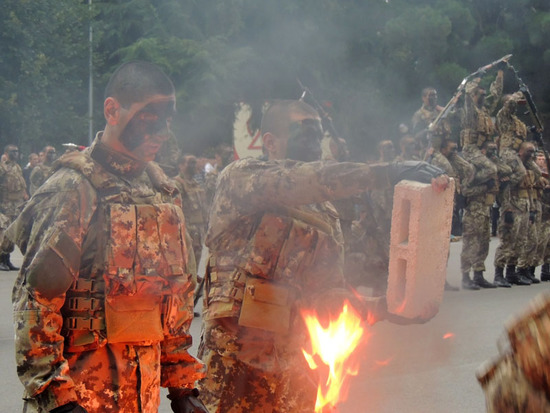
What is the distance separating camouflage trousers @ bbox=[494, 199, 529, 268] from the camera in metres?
12.4

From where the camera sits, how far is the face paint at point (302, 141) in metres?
4.41

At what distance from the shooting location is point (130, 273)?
311 cm

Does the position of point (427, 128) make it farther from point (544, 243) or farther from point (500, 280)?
point (544, 243)

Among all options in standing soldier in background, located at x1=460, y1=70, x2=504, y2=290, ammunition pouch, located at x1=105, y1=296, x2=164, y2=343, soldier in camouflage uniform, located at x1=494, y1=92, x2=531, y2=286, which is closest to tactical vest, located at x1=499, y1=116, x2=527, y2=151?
soldier in camouflage uniform, located at x1=494, y1=92, x2=531, y2=286

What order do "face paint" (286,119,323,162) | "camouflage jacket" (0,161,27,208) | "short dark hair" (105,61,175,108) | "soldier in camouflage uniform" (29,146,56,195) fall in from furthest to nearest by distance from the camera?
1. "soldier in camouflage uniform" (29,146,56,195)
2. "camouflage jacket" (0,161,27,208)
3. "face paint" (286,119,323,162)
4. "short dark hair" (105,61,175,108)

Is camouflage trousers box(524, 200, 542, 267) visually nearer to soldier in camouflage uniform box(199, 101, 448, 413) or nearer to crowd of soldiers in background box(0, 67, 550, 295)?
crowd of soldiers in background box(0, 67, 550, 295)

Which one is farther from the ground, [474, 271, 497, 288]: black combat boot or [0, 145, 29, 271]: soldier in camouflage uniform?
[0, 145, 29, 271]: soldier in camouflage uniform

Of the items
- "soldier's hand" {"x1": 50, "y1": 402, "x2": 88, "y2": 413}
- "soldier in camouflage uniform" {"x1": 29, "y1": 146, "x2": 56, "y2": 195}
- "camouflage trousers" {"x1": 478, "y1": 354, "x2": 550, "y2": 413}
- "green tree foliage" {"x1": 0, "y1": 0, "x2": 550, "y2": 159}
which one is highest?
"green tree foliage" {"x1": 0, "y1": 0, "x2": 550, "y2": 159}

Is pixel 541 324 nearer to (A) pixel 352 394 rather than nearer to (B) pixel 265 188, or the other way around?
(B) pixel 265 188

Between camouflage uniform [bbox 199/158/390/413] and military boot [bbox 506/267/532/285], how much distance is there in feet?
29.2

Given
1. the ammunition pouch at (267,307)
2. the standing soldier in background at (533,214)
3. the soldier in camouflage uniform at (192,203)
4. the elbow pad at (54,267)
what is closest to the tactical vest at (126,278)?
the elbow pad at (54,267)

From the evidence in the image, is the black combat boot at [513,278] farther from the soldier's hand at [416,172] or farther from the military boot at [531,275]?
the soldier's hand at [416,172]

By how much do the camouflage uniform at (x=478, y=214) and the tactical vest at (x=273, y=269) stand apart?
8001 mm

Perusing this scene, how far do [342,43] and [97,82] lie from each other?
800 cm
